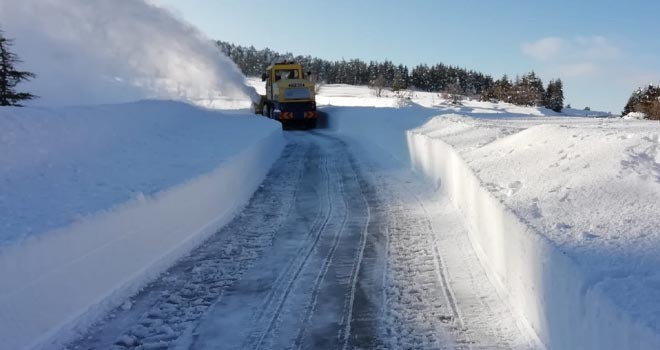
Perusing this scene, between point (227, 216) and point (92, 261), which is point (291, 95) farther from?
point (92, 261)

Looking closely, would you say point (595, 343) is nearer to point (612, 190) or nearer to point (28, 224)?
point (612, 190)

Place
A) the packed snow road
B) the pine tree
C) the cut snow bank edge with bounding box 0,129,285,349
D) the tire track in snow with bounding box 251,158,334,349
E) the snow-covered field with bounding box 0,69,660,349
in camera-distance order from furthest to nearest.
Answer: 1. the pine tree
2. the tire track in snow with bounding box 251,158,334,349
3. the packed snow road
4. the cut snow bank edge with bounding box 0,129,285,349
5. the snow-covered field with bounding box 0,69,660,349

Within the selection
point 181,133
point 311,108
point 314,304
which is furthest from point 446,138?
point 311,108

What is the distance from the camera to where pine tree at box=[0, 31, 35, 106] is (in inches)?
631

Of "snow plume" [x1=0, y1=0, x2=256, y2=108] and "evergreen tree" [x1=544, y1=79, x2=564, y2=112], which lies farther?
"evergreen tree" [x1=544, y1=79, x2=564, y2=112]

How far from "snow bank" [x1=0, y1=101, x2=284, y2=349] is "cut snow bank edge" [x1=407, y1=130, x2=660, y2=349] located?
3673mm

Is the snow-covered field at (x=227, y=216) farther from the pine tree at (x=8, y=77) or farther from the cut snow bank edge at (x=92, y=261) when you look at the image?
the pine tree at (x=8, y=77)

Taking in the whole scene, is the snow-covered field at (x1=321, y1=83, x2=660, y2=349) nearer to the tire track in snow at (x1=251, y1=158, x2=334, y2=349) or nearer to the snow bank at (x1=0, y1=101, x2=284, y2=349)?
the tire track in snow at (x1=251, y1=158, x2=334, y2=349)

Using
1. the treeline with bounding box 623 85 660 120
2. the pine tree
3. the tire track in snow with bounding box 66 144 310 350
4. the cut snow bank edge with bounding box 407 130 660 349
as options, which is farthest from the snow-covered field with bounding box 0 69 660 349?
the treeline with bounding box 623 85 660 120

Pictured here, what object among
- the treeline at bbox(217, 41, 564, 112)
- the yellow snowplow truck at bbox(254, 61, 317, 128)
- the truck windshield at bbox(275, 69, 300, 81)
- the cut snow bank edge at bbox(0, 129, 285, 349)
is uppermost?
the treeline at bbox(217, 41, 564, 112)

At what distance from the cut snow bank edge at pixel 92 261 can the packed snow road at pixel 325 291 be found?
7.0 inches

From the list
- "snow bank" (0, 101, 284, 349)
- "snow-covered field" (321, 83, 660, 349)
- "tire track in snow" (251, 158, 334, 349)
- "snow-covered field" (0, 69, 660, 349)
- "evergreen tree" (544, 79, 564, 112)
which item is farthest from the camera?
"evergreen tree" (544, 79, 564, 112)

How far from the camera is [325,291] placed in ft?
17.1

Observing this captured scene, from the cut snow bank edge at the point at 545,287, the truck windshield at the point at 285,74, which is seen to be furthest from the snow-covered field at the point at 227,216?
the truck windshield at the point at 285,74
